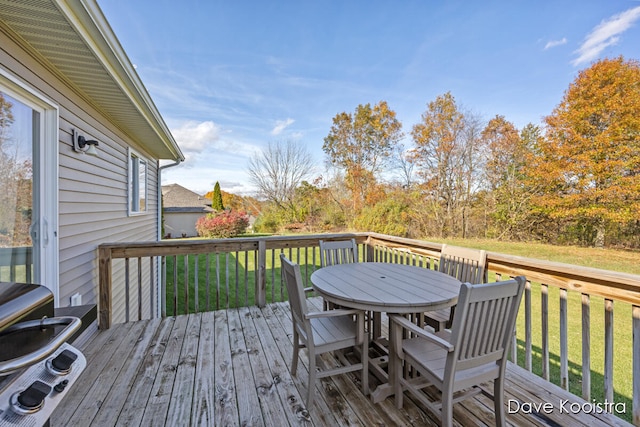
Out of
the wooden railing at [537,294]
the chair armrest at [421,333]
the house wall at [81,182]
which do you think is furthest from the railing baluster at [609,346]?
the house wall at [81,182]

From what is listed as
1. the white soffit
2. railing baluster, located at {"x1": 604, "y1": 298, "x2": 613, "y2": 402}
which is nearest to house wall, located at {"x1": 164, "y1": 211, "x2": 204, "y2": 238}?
the white soffit

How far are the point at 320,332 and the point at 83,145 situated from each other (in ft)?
10.2

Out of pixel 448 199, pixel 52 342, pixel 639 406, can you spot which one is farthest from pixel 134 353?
pixel 448 199

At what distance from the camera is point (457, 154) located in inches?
443

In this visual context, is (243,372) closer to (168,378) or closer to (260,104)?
(168,378)

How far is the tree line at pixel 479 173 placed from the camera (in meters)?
8.42

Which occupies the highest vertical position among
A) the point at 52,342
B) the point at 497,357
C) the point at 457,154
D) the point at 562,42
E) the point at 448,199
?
the point at 562,42

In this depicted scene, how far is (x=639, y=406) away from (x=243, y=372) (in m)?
2.65

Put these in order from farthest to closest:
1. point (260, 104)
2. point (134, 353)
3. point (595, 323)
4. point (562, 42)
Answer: point (260, 104), point (562, 42), point (595, 323), point (134, 353)

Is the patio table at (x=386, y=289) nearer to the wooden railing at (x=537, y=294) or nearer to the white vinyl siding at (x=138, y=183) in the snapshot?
the wooden railing at (x=537, y=294)

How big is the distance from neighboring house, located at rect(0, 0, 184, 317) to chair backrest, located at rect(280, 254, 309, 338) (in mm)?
1963

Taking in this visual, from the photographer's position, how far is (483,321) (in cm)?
150

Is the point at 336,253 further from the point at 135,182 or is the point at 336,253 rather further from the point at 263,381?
the point at 135,182

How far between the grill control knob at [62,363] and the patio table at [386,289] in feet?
4.82
